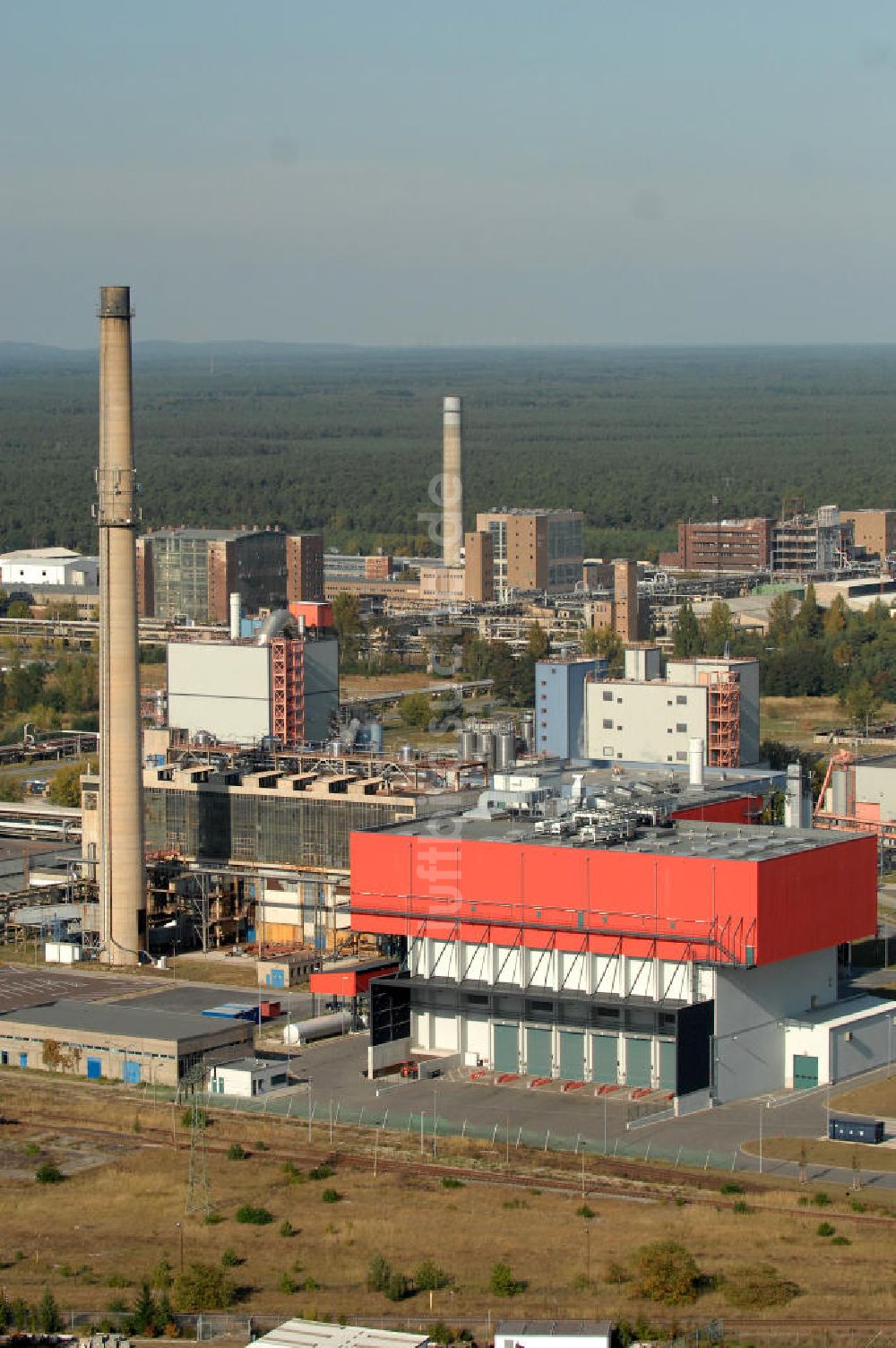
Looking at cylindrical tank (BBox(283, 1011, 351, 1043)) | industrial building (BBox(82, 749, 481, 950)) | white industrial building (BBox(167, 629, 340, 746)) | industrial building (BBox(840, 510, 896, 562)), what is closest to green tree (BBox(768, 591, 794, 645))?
industrial building (BBox(840, 510, 896, 562))

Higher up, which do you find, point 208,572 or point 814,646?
point 208,572

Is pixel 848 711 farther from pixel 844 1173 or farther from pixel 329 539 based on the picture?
pixel 329 539

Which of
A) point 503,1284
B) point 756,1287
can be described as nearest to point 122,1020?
point 503,1284

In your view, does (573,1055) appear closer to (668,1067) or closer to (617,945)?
(668,1067)

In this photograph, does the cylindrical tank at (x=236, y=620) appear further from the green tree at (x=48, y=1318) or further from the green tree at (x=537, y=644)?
the green tree at (x=48, y=1318)

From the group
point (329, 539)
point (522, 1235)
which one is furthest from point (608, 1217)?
point (329, 539)

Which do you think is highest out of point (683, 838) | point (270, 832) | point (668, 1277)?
point (683, 838)

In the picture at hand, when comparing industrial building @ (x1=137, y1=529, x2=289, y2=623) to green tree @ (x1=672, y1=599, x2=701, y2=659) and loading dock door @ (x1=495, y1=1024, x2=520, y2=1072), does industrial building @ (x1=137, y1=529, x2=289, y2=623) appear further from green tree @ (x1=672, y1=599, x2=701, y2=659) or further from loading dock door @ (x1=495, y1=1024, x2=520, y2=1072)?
loading dock door @ (x1=495, y1=1024, x2=520, y2=1072)
